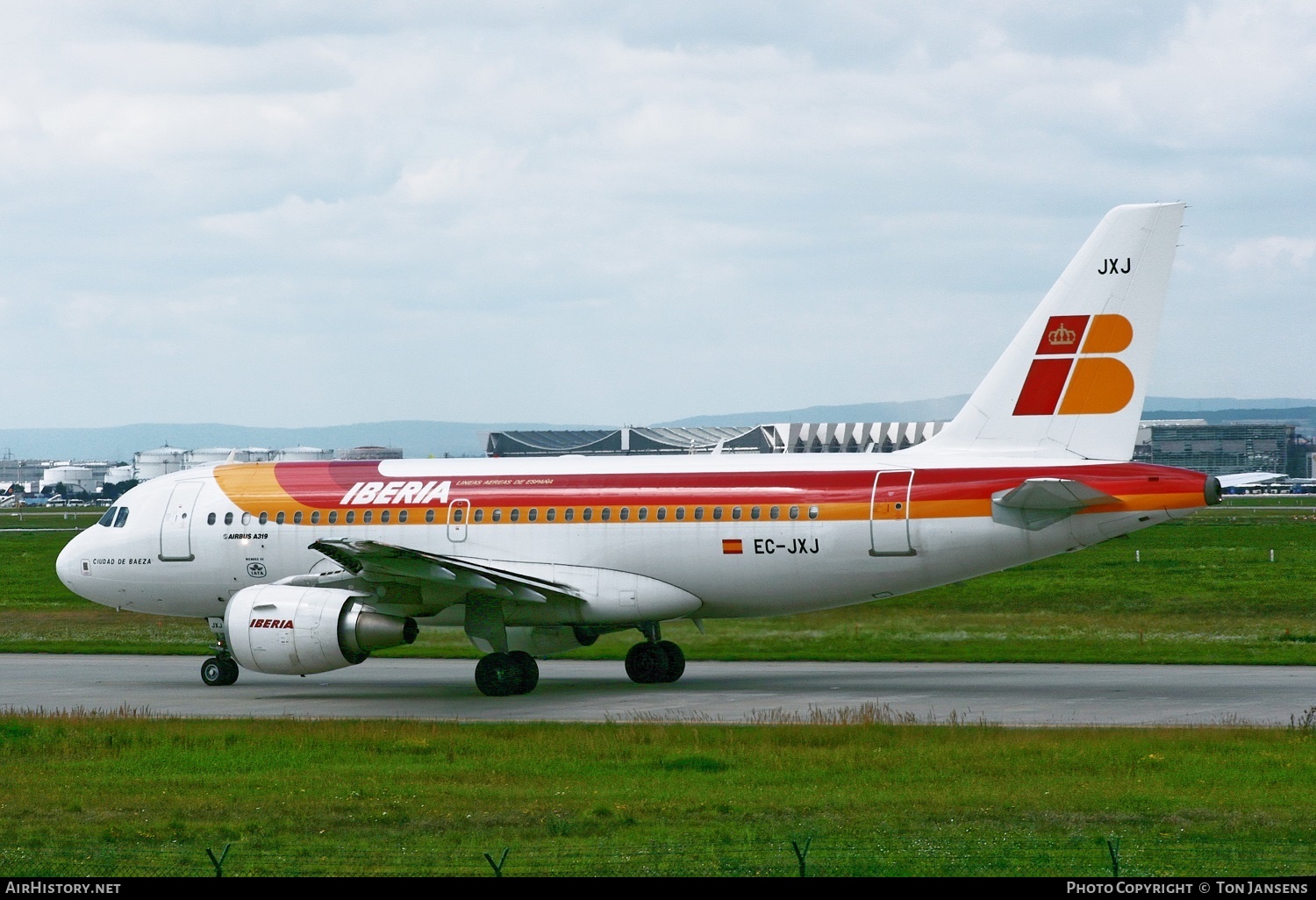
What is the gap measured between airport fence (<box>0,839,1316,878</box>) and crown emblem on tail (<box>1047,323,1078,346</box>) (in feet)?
45.7

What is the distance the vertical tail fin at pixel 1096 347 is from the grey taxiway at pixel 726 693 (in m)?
4.26

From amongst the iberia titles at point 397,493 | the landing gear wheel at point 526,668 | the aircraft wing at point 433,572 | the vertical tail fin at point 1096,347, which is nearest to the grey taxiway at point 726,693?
the landing gear wheel at point 526,668

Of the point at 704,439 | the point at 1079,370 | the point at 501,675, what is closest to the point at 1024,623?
the point at 1079,370

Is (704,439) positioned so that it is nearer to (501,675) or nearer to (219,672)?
(219,672)

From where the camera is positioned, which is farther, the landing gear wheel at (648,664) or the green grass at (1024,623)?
the green grass at (1024,623)

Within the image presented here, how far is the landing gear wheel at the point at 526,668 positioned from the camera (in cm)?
2856

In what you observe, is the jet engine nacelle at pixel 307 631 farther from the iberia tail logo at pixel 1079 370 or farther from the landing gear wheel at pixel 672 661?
the iberia tail logo at pixel 1079 370

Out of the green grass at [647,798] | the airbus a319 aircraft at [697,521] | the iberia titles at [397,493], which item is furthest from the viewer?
the iberia titles at [397,493]

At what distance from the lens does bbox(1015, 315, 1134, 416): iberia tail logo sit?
26.7 metres

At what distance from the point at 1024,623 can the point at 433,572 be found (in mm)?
16466

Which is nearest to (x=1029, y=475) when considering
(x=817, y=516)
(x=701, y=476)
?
(x=817, y=516)

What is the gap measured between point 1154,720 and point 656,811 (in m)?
10.1

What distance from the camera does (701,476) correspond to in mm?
28625

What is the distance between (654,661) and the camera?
3011cm
